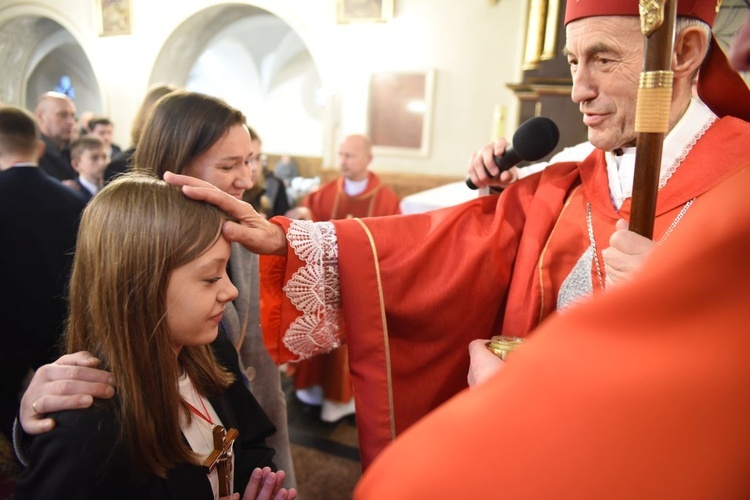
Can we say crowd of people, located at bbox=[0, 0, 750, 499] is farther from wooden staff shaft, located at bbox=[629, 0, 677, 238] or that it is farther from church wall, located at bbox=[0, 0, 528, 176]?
church wall, located at bbox=[0, 0, 528, 176]

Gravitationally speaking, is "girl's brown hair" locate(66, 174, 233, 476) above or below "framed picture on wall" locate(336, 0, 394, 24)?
below

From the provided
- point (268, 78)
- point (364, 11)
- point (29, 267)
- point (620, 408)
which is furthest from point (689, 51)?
point (268, 78)

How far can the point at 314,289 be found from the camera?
1349 millimetres

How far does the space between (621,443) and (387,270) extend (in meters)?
0.96

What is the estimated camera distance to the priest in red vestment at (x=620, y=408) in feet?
1.37

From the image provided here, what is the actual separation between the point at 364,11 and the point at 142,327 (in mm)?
8078

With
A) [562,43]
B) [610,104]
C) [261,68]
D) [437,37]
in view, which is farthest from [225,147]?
[261,68]

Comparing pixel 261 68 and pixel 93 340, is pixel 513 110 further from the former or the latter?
pixel 261 68

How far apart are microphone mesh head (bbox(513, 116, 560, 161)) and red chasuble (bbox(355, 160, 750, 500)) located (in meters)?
0.98

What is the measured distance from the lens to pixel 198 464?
109 centimetres

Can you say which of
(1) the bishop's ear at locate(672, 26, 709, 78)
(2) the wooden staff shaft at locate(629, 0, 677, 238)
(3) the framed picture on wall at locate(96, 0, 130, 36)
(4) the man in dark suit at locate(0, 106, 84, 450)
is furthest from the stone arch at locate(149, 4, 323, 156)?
(2) the wooden staff shaft at locate(629, 0, 677, 238)

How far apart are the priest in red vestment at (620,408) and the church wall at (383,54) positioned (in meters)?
7.30

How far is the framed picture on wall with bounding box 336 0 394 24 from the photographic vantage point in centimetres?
805

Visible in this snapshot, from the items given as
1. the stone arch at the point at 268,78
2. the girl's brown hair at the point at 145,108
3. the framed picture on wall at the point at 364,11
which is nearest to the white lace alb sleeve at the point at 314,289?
the girl's brown hair at the point at 145,108
